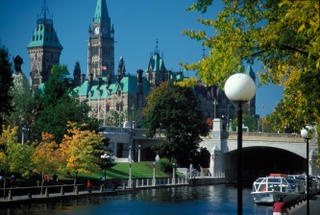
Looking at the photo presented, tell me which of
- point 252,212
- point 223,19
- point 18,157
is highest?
point 223,19

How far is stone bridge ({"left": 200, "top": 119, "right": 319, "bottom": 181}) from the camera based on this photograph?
8300cm

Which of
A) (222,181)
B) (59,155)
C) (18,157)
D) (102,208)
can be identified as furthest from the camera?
(222,181)

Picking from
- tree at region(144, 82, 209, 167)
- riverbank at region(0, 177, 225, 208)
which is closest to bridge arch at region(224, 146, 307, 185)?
tree at region(144, 82, 209, 167)

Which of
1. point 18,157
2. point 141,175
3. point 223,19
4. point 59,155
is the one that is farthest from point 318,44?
point 141,175

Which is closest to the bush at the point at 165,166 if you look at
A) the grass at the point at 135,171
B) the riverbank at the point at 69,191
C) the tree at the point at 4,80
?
the grass at the point at 135,171

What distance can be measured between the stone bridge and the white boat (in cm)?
2753

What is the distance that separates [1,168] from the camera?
151 feet

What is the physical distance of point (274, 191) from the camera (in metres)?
41.6

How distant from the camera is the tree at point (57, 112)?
65.5 meters

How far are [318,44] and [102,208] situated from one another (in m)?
26.5

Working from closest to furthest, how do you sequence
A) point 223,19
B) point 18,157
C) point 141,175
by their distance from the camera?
point 223,19 < point 18,157 < point 141,175

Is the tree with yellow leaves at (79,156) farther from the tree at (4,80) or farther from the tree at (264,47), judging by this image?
the tree at (264,47)

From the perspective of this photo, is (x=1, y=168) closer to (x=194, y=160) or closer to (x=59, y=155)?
(x=59, y=155)

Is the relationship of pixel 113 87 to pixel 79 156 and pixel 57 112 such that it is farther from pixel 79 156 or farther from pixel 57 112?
pixel 79 156
